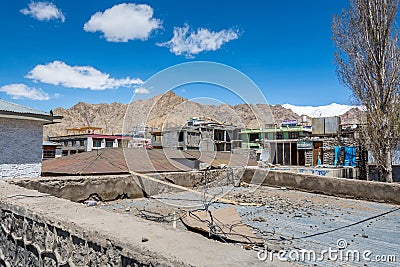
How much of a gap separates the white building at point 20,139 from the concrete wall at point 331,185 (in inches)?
246

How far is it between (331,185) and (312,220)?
291 cm

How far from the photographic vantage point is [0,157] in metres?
8.41

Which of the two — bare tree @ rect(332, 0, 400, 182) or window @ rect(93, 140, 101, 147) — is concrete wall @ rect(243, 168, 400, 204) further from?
window @ rect(93, 140, 101, 147)

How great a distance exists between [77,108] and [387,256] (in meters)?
107

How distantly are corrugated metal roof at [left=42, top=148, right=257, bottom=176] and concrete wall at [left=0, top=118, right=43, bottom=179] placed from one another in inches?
28.7

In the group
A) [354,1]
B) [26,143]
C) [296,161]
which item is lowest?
[296,161]

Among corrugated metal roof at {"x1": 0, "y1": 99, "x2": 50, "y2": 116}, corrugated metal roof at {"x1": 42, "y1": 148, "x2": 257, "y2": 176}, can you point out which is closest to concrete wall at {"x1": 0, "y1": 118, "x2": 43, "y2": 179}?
corrugated metal roof at {"x1": 0, "y1": 99, "x2": 50, "y2": 116}

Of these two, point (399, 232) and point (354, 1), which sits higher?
point (354, 1)

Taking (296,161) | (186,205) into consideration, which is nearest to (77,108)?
(296,161)

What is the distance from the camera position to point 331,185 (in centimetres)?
759

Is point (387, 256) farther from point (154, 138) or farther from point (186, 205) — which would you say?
point (154, 138)

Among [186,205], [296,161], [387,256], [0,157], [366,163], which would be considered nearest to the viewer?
[387,256]

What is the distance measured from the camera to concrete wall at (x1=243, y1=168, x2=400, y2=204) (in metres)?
6.62

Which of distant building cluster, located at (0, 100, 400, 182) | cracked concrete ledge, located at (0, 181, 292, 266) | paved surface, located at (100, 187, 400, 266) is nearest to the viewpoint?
cracked concrete ledge, located at (0, 181, 292, 266)
